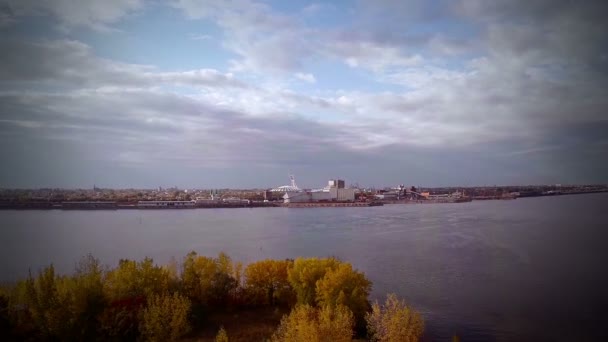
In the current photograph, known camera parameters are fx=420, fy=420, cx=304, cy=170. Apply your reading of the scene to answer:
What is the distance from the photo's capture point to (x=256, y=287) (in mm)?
4652

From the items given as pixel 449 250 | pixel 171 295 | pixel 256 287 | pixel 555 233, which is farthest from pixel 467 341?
pixel 555 233

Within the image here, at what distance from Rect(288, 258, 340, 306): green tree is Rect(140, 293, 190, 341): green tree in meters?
1.11

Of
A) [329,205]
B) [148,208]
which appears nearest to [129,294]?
[148,208]

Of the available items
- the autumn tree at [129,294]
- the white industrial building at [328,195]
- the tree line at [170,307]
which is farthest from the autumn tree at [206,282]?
the white industrial building at [328,195]

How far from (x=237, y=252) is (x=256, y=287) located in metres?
3.56

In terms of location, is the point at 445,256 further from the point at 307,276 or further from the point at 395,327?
the point at 395,327

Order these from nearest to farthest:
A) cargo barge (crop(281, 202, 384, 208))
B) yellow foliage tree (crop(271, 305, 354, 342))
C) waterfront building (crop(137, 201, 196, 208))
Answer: yellow foliage tree (crop(271, 305, 354, 342)) → waterfront building (crop(137, 201, 196, 208)) → cargo barge (crop(281, 202, 384, 208))

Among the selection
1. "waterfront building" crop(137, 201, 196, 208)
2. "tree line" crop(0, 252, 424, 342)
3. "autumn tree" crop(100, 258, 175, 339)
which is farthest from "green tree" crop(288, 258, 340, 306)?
"waterfront building" crop(137, 201, 196, 208)

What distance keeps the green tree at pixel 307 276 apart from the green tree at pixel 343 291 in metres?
0.13

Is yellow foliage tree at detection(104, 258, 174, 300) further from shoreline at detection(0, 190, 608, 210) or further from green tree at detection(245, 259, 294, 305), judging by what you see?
shoreline at detection(0, 190, 608, 210)

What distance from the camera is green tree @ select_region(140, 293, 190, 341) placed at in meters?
3.45

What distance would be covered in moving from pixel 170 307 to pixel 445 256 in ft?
18.4

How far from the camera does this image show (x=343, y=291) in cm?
392

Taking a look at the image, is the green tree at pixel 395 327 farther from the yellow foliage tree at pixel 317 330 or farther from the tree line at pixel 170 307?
the yellow foliage tree at pixel 317 330
